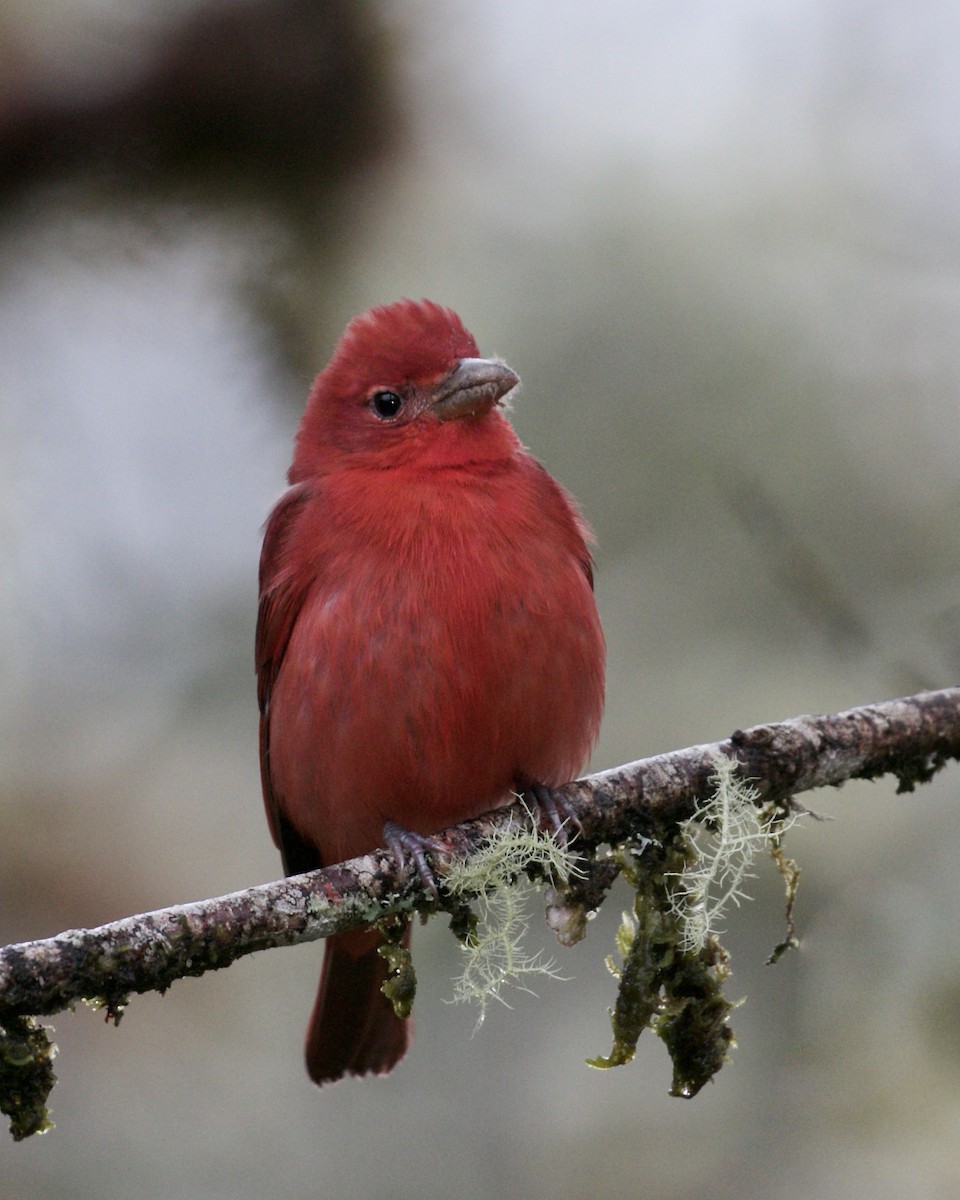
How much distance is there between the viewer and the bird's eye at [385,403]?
138 inches

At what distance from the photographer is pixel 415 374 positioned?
Result: 349 cm

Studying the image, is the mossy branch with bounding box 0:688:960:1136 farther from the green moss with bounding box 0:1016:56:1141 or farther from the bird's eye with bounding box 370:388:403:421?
the bird's eye with bounding box 370:388:403:421

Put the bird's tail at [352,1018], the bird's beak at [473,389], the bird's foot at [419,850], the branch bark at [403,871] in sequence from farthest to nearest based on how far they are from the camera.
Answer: the bird's tail at [352,1018] < the bird's beak at [473,389] < the bird's foot at [419,850] < the branch bark at [403,871]

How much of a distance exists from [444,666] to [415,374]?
801 millimetres

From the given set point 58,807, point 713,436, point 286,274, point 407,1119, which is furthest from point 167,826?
point 713,436

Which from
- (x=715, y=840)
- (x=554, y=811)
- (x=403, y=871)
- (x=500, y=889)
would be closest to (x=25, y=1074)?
(x=403, y=871)

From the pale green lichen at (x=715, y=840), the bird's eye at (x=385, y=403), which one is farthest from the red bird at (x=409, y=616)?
the pale green lichen at (x=715, y=840)

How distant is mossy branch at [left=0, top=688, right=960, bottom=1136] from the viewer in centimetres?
231

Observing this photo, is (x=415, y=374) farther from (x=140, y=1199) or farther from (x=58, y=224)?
(x=140, y=1199)

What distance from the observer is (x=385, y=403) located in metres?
3.51

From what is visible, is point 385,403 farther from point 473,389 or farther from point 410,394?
point 473,389

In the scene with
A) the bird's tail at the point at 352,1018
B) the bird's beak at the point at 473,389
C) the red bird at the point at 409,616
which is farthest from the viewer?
the bird's tail at the point at 352,1018

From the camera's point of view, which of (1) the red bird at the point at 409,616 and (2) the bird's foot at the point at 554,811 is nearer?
(2) the bird's foot at the point at 554,811

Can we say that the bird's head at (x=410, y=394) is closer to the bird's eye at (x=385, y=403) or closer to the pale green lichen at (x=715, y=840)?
the bird's eye at (x=385, y=403)
